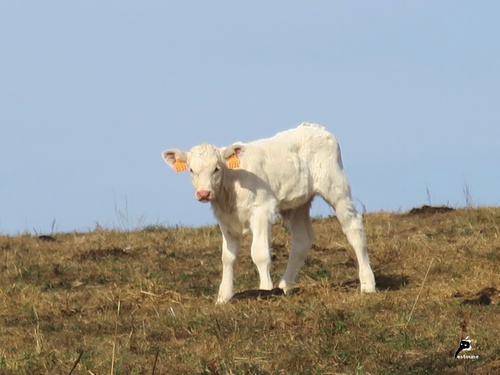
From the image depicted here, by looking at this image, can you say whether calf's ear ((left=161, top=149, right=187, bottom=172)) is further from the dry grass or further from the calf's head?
the dry grass

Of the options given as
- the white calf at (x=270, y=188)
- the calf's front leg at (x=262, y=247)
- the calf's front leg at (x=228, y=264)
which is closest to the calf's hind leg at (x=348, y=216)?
the white calf at (x=270, y=188)

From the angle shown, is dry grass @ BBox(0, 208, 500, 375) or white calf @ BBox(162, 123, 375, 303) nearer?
dry grass @ BBox(0, 208, 500, 375)

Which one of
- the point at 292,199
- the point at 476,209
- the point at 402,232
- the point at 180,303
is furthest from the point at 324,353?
the point at 476,209

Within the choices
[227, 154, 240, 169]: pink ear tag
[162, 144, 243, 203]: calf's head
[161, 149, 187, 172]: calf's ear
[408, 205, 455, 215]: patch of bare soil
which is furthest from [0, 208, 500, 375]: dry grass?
[227, 154, 240, 169]: pink ear tag

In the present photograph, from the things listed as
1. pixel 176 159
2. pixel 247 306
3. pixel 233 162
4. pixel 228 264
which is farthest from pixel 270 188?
pixel 247 306

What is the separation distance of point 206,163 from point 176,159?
0.47 meters

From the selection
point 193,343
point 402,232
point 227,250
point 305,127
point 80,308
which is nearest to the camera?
point 193,343

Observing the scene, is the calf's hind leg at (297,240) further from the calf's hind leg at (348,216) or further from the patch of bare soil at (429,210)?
the patch of bare soil at (429,210)

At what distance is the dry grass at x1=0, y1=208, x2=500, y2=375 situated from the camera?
8.43m

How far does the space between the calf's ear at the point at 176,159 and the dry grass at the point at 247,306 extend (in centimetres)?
134

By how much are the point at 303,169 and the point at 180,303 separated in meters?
2.22

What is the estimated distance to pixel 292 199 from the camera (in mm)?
13055

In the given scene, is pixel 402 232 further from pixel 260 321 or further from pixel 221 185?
pixel 260 321

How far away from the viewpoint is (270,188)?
12.9 metres
